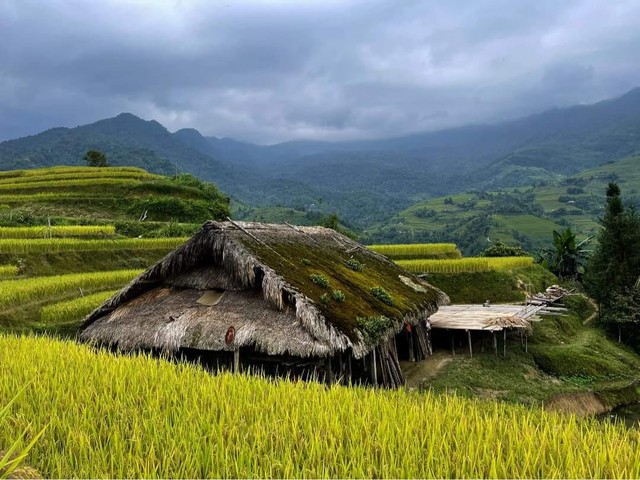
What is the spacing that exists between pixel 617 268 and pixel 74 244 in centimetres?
2211

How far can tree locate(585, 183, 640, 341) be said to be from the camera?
1806 centimetres

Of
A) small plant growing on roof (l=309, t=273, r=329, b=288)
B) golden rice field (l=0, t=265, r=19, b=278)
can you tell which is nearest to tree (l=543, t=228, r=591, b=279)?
small plant growing on roof (l=309, t=273, r=329, b=288)

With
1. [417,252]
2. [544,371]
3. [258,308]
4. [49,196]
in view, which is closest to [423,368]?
[544,371]

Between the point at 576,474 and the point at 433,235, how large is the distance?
252ft

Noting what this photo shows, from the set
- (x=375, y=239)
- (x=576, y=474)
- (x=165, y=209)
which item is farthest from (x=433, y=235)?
(x=576, y=474)

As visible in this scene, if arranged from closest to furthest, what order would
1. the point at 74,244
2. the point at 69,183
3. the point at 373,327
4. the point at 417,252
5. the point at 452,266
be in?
the point at 373,327 → the point at 74,244 → the point at 452,266 → the point at 417,252 → the point at 69,183

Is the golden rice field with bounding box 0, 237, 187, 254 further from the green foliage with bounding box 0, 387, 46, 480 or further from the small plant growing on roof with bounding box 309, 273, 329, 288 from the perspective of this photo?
the green foliage with bounding box 0, 387, 46, 480

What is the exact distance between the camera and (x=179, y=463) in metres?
2.80

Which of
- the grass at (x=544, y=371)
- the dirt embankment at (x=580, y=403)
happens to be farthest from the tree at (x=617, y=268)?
the dirt embankment at (x=580, y=403)

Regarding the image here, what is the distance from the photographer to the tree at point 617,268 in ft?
59.3

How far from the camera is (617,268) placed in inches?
765

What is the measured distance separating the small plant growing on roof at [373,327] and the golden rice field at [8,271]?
11721 millimetres

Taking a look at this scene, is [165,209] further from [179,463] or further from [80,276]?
[179,463]

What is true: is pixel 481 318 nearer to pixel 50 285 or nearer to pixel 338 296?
pixel 338 296
